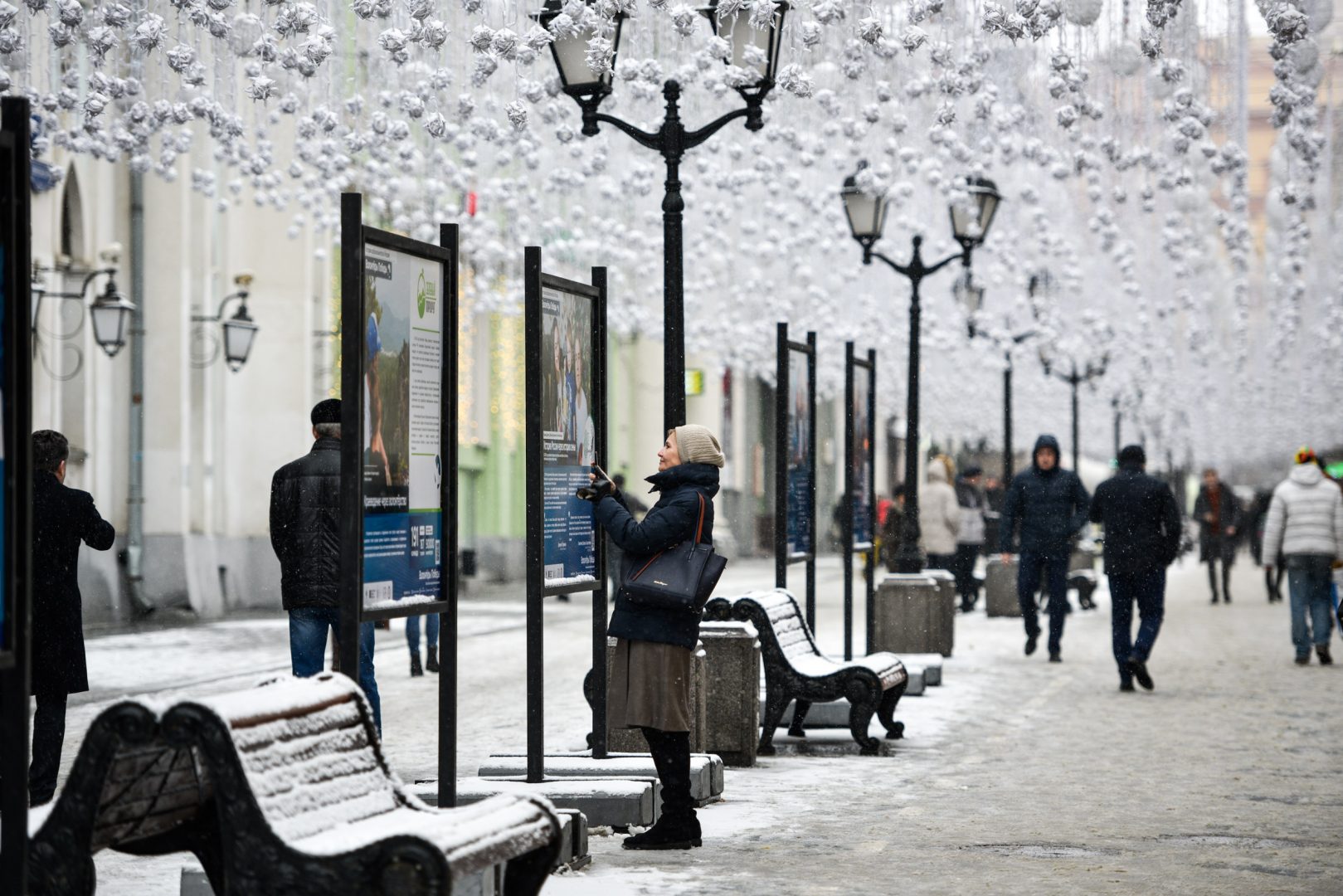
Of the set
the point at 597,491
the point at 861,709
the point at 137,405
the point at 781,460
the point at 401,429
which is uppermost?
the point at 137,405

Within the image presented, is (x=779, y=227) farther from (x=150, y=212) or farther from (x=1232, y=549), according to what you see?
(x=1232, y=549)

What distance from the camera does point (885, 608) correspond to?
735 inches

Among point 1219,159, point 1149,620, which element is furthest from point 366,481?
point 1149,620

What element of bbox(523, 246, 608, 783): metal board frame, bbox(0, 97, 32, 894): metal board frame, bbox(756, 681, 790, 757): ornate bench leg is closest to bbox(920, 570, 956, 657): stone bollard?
bbox(756, 681, 790, 757): ornate bench leg

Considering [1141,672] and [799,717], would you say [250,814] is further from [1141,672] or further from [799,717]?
[1141,672]

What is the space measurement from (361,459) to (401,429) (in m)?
0.39

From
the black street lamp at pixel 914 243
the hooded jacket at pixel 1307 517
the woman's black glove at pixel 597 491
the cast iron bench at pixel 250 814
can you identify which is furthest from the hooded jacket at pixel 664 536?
the hooded jacket at pixel 1307 517

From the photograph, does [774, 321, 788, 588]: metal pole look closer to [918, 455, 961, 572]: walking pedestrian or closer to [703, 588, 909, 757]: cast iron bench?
[703, 588, 909, 757]: cast iron bench

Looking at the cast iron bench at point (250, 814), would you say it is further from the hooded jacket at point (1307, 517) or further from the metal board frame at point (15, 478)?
the hooded jacket at point (1307, 517)

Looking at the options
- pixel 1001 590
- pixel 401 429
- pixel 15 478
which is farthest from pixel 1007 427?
pixel 15 478

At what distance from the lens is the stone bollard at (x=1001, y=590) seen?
2731 centimetres

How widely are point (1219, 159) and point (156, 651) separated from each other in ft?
35.5

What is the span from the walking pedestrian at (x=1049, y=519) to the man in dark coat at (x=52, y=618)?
11140 millimetres

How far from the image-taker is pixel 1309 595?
19844 millimetres
